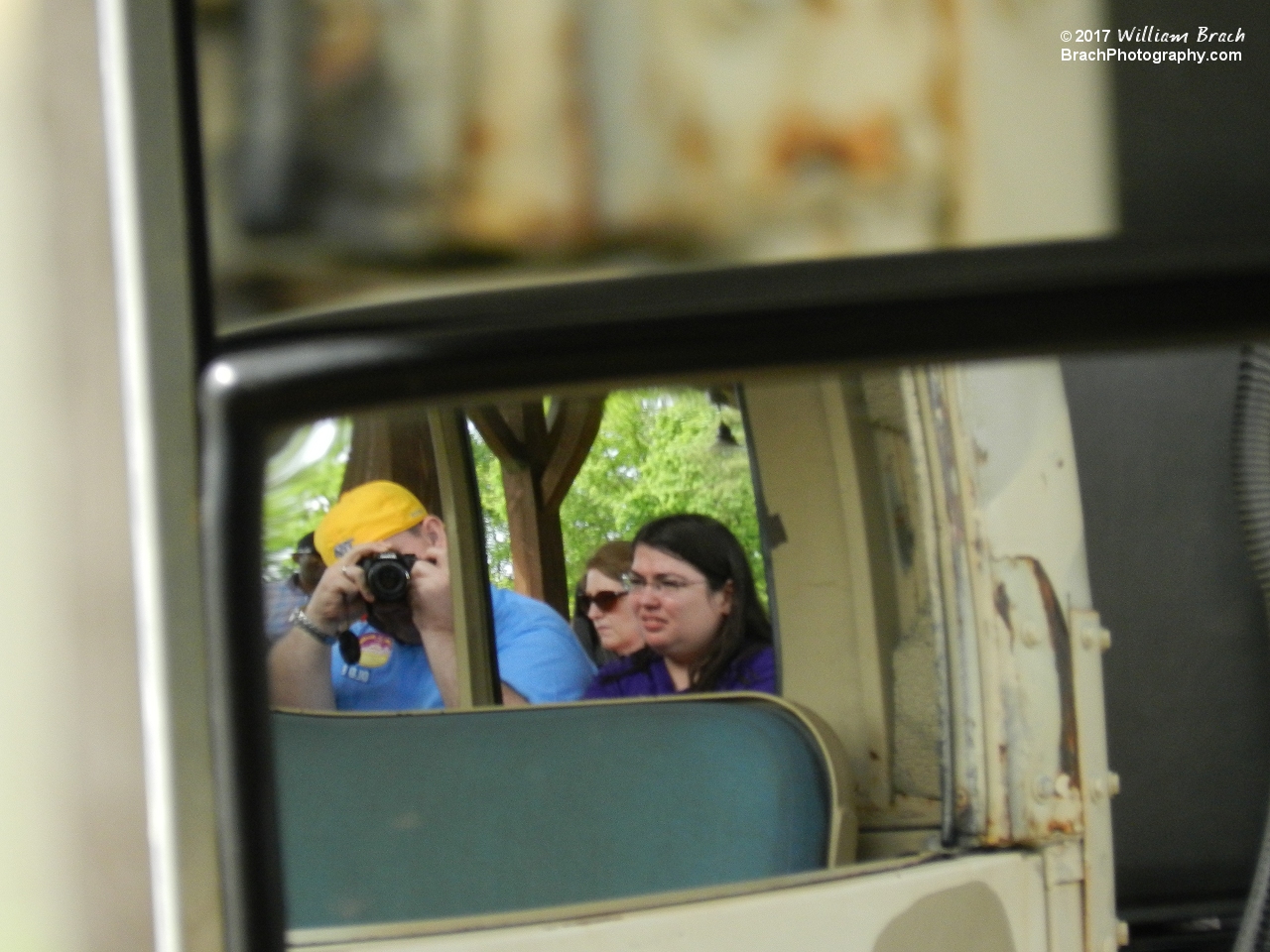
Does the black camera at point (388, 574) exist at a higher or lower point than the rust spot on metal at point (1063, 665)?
higher

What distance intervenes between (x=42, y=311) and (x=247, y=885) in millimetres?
103

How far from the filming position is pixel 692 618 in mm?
718

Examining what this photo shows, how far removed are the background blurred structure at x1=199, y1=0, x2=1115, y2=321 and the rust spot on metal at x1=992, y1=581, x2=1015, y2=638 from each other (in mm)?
702

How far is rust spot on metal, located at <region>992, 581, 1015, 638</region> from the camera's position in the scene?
0.85m

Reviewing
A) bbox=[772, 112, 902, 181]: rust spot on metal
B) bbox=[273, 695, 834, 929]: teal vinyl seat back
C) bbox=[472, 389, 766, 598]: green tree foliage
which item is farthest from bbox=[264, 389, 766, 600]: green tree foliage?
bbox=[772, 112, 902, 181]: rust spot on metal

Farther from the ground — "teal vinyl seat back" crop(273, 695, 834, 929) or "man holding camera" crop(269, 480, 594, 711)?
"man holding camera" crop(269, 480, 594, 711)

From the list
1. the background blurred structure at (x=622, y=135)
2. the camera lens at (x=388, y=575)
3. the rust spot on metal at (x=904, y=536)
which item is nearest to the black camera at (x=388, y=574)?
the camera lens at (x=388, y=575)

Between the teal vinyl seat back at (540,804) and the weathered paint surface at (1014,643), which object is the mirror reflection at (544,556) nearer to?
the teal vinyl seat back at (540,804)

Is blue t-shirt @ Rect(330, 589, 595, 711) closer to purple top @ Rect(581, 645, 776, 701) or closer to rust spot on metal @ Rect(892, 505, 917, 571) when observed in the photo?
purple top @ Rect(581, 645, 776, 701)

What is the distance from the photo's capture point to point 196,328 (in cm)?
19

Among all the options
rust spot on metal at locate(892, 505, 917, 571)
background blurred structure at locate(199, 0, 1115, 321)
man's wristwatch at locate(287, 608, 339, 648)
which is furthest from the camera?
rust spot on metal at locate(892, 505, 917, 571)

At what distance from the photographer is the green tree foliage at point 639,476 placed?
592 millimetres

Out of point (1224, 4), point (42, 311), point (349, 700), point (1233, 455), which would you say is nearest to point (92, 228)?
point (42, 311)

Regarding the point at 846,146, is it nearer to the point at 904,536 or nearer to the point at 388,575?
the point at 388,575
